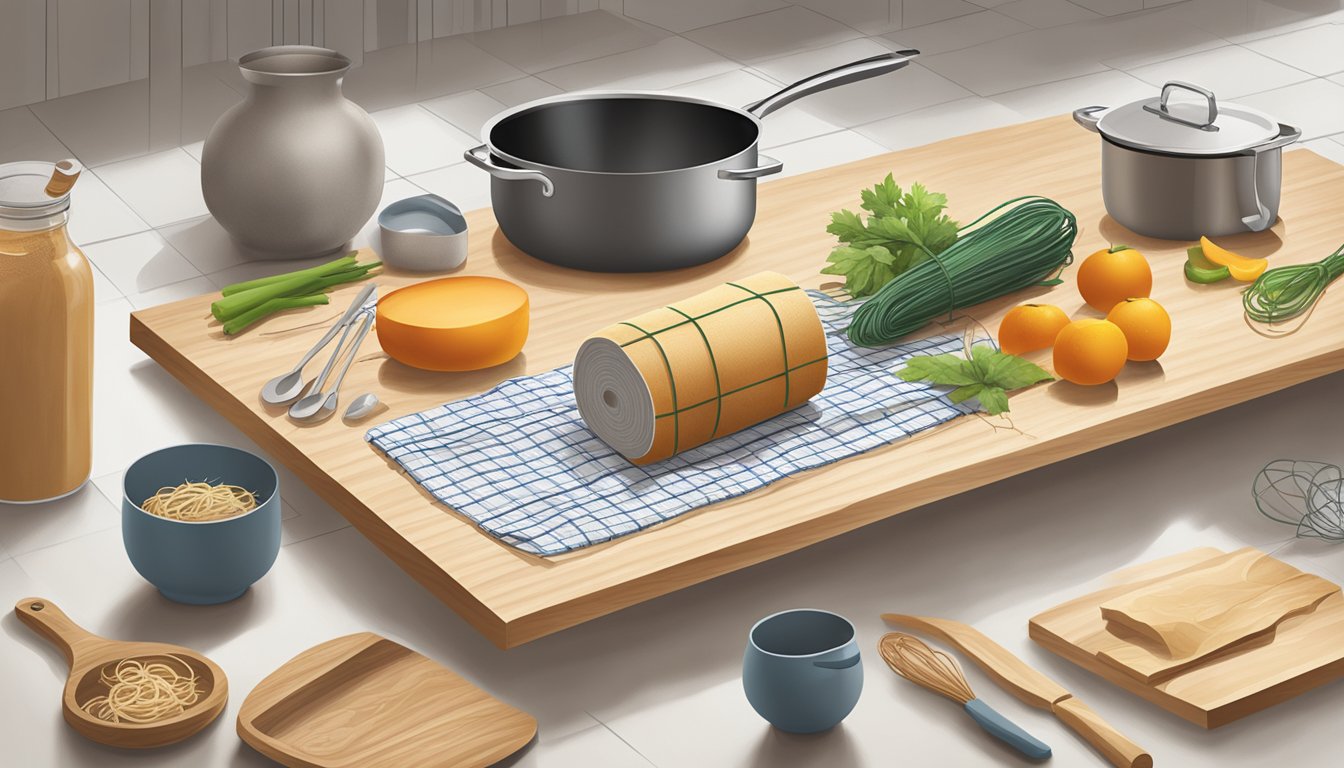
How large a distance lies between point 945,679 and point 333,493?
0.64 meters

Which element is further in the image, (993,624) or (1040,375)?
(1040,375)

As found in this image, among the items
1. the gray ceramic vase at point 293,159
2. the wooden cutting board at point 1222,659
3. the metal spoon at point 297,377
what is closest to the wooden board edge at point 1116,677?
the wooden cutting board at point 1222,659

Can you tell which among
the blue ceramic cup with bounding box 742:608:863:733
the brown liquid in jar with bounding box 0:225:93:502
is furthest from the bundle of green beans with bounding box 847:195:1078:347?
the brown liquid in jar with bounding box 0:225:93:502

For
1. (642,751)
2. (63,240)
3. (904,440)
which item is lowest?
(642,751)

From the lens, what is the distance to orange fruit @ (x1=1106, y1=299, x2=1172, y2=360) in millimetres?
2021

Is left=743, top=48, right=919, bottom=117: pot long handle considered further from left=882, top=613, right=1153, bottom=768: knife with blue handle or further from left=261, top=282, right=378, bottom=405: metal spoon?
left=882, top=613, right=1153, bottom=768: knife with blue handle

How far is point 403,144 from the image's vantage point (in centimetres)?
304

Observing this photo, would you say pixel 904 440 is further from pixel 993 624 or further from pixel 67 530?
pixel 67 530

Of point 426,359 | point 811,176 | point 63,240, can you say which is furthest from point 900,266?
point 63,240

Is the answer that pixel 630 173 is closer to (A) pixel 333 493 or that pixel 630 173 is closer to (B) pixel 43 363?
(A) pixel 333 493

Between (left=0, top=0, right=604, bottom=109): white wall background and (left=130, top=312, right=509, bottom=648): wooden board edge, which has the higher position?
(left=0, top=0, right=604, bottom=109): white wall background

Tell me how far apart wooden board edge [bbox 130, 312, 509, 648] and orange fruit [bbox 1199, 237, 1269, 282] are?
1122mm

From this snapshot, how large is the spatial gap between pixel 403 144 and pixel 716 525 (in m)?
1.47

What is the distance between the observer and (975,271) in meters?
2.16
